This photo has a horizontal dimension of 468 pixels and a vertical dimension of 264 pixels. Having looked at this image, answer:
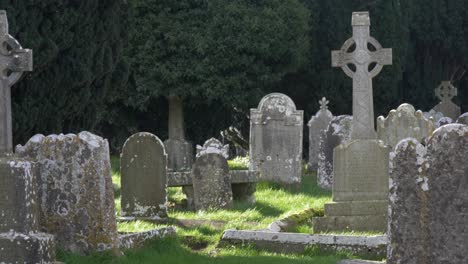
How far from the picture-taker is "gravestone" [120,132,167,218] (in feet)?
51.5

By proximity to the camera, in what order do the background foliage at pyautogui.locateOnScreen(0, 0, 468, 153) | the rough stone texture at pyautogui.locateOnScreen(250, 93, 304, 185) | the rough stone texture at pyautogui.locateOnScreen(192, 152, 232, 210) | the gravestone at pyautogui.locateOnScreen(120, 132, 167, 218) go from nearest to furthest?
the gravestone at pyautogui.locateOnScreen(120, 132, 167, 218)
the rough stone texture at pyautogui.locateOnScreen(192, 152, 232, 210)
the background foliage at pyautogui.locateOnScreen(0, 0, 468, 153)
the rough stone texture at pyautogui.locateOnScreen(250, 93, 304, 185)

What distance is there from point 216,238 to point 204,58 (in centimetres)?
1972

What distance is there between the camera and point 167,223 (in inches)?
593

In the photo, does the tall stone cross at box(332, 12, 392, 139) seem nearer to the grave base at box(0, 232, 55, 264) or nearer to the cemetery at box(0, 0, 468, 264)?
the cemetery at box(0, 0, 468, 264)

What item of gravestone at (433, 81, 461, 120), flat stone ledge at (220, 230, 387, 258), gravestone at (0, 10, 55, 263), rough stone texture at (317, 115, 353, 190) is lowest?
flat stone ledge at (220, 230, 387, 258)

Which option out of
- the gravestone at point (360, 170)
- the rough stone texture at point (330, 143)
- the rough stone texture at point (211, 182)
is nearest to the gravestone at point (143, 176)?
the rough stone texture at point (211, 182)

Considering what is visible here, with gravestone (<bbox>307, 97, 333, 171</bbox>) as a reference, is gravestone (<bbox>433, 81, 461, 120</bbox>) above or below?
above

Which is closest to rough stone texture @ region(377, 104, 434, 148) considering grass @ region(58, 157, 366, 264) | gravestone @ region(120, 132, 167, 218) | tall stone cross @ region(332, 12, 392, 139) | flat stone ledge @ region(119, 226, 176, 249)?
grass @ region(58, 157, 366, 264)

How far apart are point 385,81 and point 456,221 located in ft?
98.0

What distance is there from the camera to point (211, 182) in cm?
1734

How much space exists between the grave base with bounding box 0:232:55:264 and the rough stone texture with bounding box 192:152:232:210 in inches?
274

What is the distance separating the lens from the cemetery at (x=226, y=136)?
10344 mm

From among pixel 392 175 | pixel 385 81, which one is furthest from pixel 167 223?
pixel 385 81

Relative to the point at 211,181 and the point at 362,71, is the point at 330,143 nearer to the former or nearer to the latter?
the point at 211,181
